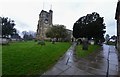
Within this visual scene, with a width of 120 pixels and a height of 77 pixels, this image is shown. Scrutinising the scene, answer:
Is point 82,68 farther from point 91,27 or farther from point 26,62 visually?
point 91,27

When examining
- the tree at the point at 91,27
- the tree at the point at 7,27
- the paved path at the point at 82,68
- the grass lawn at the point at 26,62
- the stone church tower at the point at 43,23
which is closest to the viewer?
the grass lawn at the point at 26,62

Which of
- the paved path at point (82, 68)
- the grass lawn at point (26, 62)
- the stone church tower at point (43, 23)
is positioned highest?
the stone church tower at point (43, 23)

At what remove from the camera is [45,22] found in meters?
91.8

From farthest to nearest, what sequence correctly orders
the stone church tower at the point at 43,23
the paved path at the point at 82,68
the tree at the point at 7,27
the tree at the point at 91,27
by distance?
1. the stone church tower at the point at 43,23
2. the tree at the point at 7,27
3. the tree at the point at 91,27
4. the paved path at the point at 82,68

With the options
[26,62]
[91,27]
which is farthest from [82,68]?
[91,27]

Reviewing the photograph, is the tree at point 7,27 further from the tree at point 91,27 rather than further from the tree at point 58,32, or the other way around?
the tree at point 91,27

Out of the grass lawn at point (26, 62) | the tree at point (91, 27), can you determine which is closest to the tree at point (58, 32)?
the tree at point (91, 27)

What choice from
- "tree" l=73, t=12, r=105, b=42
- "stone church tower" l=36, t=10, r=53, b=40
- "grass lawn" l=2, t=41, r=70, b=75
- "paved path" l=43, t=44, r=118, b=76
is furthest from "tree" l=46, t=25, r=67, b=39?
"paved path" l=43, t=44, r=118, b=76

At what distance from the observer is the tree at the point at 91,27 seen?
43.7 m

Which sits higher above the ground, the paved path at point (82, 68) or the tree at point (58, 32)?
the tree at point (58, 32)

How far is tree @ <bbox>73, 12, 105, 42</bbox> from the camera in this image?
4372 centimetres

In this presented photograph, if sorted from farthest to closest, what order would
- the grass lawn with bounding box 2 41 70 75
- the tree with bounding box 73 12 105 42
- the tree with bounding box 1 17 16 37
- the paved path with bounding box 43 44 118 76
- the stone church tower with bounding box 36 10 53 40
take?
the stone church tower with bounding box 36 10 53 40 < the tree with bounding box 1 17 16 37 < the tree with bounding box 73 12 105 42 < the paved path with bounding box 43 44 118 76 < the grass lawn with bounding box 2 41 70 75

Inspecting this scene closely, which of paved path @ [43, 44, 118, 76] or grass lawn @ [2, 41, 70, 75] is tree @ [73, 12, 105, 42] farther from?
paved path @ [43, 44, 118, 76]

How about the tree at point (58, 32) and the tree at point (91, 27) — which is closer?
the tree at point (91, 27)
